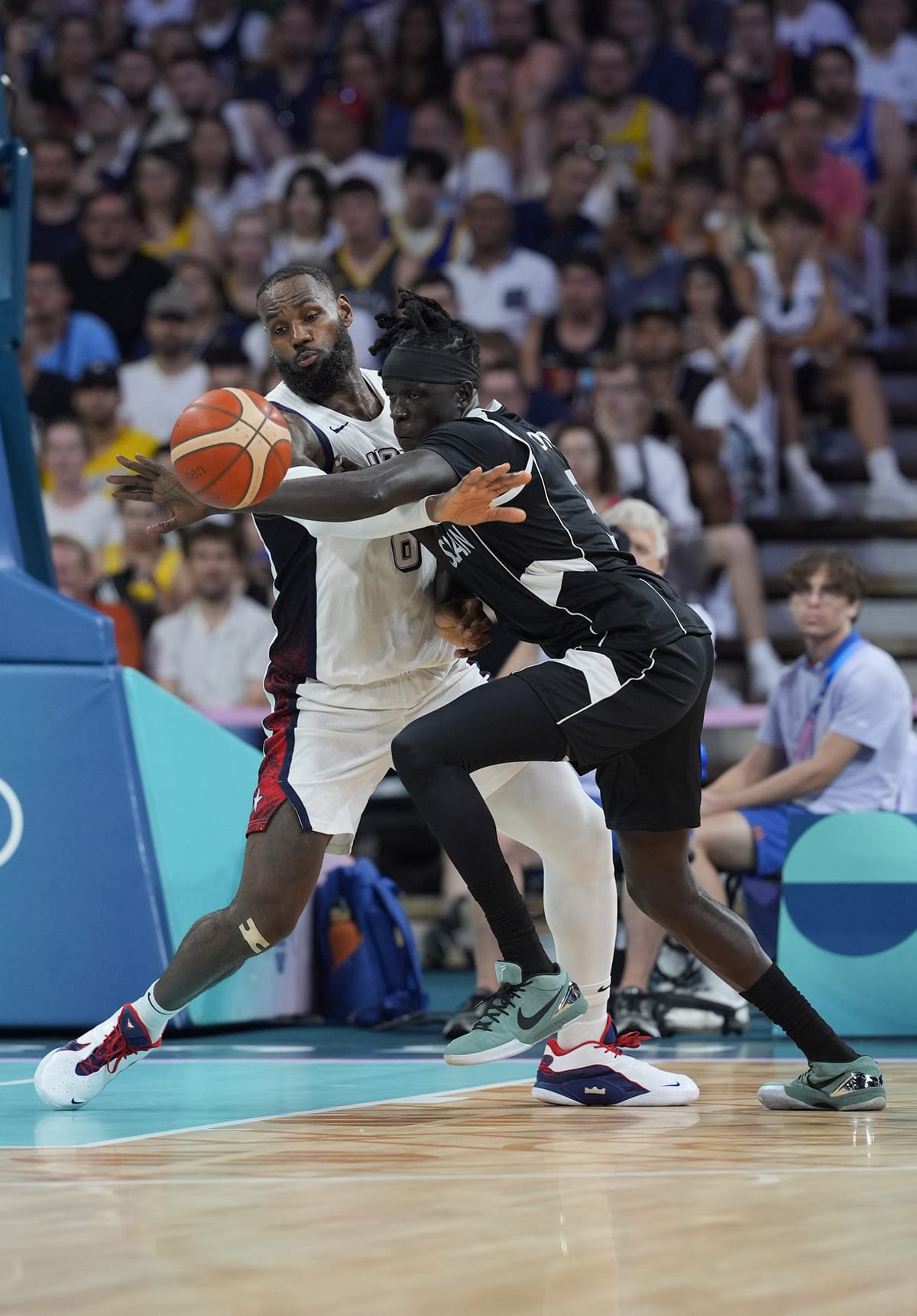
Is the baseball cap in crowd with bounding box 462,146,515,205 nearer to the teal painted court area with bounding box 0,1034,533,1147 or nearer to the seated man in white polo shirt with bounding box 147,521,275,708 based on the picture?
the seated man in white polo shirt with bounding box 147,521,275,708

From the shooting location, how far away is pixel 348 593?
14.9 feet

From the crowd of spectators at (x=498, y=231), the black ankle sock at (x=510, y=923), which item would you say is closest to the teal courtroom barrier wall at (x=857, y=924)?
the black ankle sock at (x=510, y=923)

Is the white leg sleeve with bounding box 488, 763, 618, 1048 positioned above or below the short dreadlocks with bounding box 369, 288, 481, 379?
below

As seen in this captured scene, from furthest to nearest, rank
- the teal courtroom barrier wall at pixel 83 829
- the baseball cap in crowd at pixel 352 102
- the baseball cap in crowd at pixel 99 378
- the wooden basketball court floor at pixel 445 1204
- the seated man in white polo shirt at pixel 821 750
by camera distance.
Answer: the baseball cap in crowd at pixel 352 102, the baseball cap in crowd at pixel 99 378, the seated man in white polo shirt at pixel 821 750, the teal courtroom barrier wall at pixel 83 829, the wooden basketball court floor at pixel 445 1204

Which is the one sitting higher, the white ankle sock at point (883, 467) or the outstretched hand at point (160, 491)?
the outstretched hand at point (160, 491)

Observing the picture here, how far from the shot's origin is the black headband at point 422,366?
166 inches

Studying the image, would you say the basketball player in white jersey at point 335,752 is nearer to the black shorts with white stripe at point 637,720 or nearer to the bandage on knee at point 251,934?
the bandage on knee at point 251,934

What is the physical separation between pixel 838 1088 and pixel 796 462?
7145mm

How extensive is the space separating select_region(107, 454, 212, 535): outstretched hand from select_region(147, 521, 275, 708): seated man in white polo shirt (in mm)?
5189

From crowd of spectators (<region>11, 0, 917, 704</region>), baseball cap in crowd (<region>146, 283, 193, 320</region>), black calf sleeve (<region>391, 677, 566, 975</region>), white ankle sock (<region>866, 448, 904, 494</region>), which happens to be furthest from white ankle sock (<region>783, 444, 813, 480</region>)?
black calf sleeve (<region>391, 677, 566, 975</region>)

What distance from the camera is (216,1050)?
595 centimetres

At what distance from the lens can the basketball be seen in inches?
147

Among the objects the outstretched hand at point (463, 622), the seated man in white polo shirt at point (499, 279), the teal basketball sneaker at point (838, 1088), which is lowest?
the teal basketball sneaker at point (838, 1088)

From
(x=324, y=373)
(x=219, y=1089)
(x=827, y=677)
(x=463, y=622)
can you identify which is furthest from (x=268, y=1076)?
(x=827, y=677)
